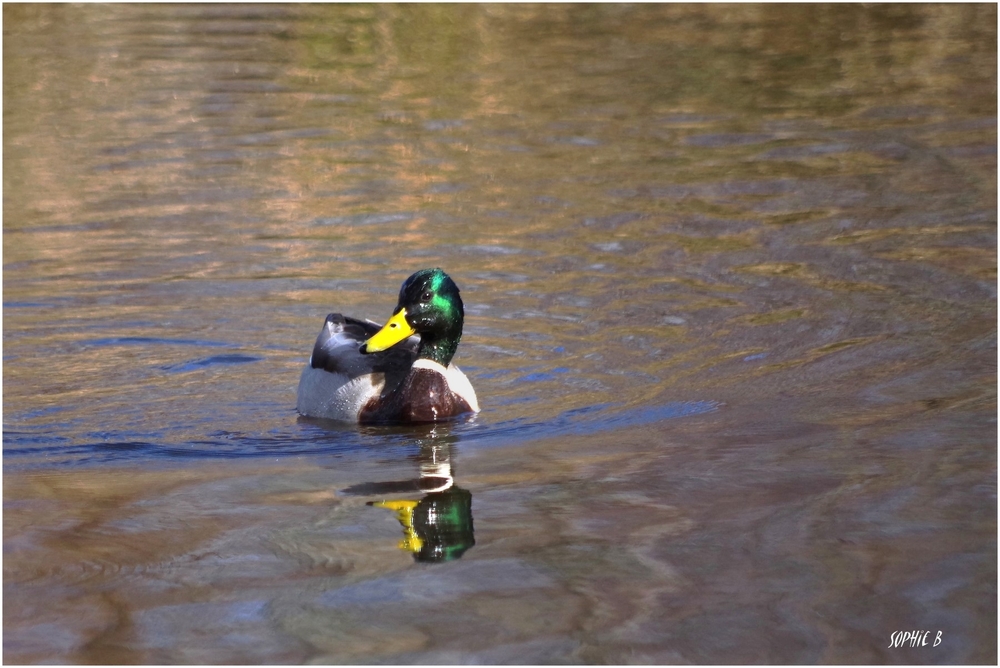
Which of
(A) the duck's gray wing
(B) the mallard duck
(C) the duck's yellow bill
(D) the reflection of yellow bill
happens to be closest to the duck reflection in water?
(D) the reflection of yellow bill

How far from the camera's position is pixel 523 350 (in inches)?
356

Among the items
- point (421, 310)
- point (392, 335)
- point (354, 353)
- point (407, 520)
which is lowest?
point (407, 520)

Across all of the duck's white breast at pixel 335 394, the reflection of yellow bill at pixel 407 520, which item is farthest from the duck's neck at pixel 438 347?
the reflection of yellow bill at pixel 407 520

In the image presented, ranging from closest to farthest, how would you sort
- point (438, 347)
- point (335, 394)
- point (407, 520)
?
1. point (407, 520)
2. point (335, 394)
3. point (438, 347)

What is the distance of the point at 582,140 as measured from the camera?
551 inches

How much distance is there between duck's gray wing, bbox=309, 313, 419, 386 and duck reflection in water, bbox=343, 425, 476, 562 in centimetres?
124

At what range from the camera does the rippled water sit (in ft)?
17.2

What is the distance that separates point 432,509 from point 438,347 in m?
2.15

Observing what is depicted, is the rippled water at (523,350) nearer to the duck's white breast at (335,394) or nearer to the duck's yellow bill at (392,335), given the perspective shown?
the duck's white breast at (335,394)

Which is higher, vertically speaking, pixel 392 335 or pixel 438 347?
pixel 392 335

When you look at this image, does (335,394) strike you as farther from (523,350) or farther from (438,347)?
(523,350)

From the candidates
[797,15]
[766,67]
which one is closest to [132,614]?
[766,67]

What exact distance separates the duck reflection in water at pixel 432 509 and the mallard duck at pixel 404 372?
826mm

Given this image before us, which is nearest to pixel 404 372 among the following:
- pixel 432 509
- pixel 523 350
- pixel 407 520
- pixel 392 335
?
pixel 392 335
